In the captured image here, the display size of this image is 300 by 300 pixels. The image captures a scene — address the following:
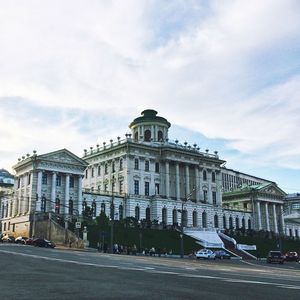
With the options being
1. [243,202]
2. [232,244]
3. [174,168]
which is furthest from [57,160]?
[243,202]

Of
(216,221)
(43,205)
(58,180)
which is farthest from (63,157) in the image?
(216,221)

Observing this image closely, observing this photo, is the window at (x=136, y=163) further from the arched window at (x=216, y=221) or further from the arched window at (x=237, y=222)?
the arched window at (x=237, y=222)

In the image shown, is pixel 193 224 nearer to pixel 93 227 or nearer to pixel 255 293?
pixel 93 227

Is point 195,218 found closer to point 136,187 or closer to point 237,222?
point 136,187

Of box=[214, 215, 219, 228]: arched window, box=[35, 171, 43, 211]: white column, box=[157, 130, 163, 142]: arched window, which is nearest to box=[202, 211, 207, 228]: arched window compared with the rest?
box=[214, 215, 219, 228]: arched window

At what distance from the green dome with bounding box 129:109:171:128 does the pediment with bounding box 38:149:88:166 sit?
23716 millimetres

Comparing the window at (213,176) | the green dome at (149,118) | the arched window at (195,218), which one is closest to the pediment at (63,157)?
the green dome at (149,118)

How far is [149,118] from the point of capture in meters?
109

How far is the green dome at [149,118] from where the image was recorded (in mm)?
108938

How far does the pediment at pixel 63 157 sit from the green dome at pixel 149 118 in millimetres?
23716

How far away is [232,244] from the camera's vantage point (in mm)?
87812

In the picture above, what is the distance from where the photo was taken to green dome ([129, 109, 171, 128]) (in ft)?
357

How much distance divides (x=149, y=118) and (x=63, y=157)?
27176 millimetres

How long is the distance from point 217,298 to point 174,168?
300 feet
